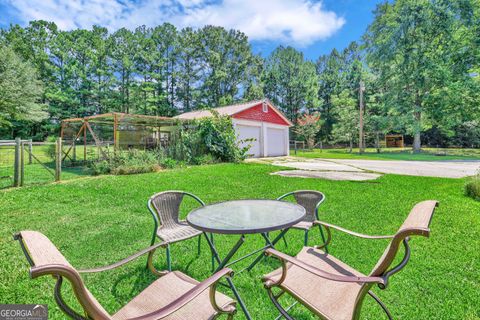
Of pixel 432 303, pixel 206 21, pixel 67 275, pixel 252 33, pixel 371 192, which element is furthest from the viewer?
pixel 252 33

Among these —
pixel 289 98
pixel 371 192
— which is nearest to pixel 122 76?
pixel 289 98

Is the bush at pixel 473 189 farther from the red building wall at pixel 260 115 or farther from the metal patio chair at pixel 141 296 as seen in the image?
the red building wall at pixel 260 115

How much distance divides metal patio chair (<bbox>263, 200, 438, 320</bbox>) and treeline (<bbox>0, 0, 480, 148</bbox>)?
21269mm

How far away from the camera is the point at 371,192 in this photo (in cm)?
633

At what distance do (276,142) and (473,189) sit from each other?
14.5 m

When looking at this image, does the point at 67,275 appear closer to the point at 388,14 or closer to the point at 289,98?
the point at 388,14

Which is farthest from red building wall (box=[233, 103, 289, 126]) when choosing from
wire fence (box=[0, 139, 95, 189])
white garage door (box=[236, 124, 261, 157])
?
wire fence (box=[0, 139, 95, 189])

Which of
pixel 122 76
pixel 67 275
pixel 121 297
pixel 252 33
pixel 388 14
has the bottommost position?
pixel 121 297

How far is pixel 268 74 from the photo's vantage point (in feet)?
117

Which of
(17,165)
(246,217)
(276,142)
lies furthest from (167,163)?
(276,142)

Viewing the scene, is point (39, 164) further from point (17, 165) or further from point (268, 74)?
point (268, 74)

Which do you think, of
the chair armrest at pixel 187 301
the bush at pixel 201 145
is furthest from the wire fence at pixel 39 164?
the chair armrest at pixel 187 301

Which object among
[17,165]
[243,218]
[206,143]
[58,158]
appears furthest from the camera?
[206,143]

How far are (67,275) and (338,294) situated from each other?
1.59 meters
